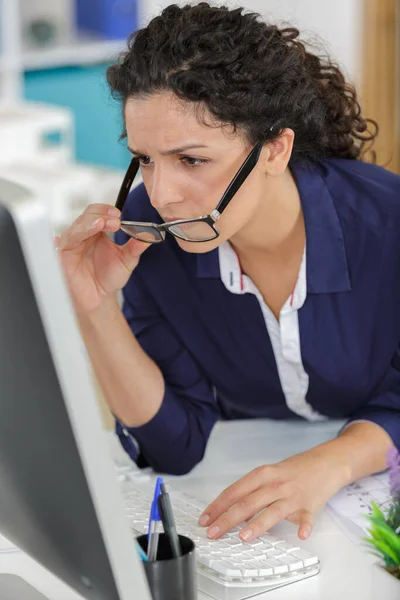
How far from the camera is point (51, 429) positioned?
0.79m

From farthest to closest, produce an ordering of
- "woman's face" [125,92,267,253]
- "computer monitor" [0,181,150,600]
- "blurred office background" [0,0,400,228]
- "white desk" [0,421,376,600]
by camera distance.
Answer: "blurred office background" [0,0,400,228]
"woman's face" [125,92,267,253]
"white desk" [0,421,376,600]
"computer monitor" [0,181,150,600]

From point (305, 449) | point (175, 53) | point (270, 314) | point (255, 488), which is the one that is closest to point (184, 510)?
point (255, 488)

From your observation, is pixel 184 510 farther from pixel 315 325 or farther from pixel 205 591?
pixel 315 325

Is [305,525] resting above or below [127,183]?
below

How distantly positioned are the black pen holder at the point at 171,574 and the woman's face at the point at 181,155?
492 millimetres

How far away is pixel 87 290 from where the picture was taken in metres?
1.48

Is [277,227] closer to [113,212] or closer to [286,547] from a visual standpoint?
[113,212]

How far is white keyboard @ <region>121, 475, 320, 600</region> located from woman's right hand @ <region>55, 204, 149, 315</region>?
354 millimetres

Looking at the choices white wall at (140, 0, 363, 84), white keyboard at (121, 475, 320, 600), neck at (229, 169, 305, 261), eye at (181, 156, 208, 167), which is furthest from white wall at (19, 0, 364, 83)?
white keyboard at (121, 475, 320, 600)

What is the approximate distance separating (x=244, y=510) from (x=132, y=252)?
0.43m

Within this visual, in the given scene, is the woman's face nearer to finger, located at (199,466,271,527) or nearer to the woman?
the woman

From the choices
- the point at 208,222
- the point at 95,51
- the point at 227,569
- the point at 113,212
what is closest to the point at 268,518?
the point at 227,569

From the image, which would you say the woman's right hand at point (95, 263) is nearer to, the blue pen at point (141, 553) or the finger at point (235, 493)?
the finger at point (235, 493)

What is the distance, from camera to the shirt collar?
1.50 m
